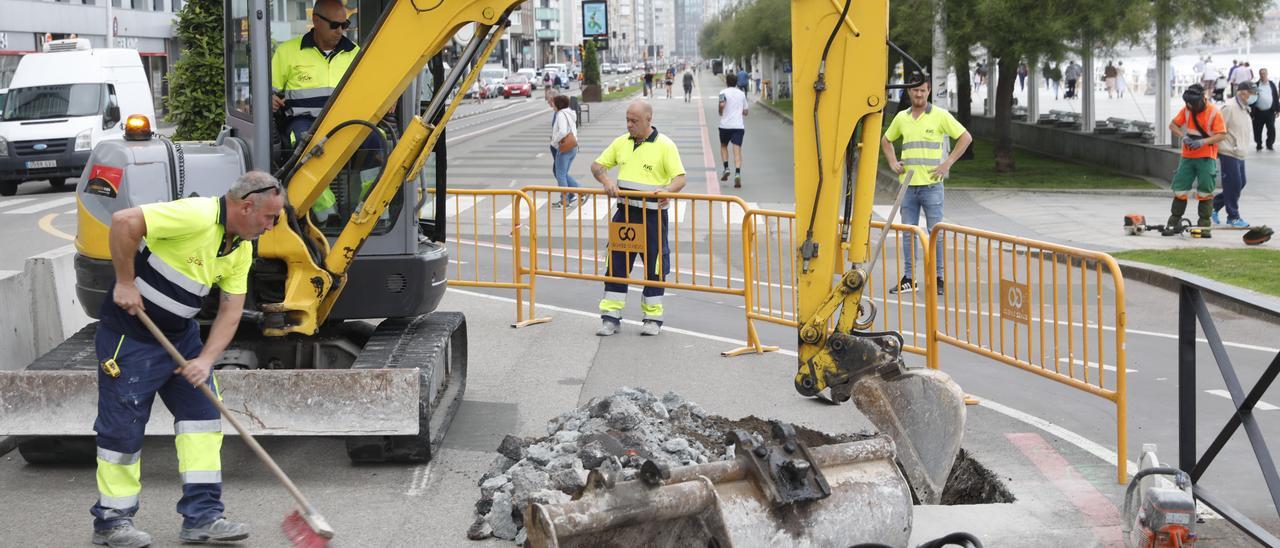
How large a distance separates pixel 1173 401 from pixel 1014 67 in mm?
14729

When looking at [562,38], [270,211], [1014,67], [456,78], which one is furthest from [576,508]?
[562,38]

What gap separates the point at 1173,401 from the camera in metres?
8.72

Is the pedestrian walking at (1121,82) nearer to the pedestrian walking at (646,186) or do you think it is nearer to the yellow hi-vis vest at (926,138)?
the yellow hi-vis vest at (926,138)

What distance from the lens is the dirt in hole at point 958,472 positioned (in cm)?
698

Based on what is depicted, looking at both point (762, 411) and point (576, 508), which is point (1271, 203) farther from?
point (576, 508)

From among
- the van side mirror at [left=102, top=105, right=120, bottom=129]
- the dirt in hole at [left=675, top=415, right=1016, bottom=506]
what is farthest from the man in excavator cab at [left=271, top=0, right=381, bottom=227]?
the van side mirror at [left=102, top=105, right=120, bottom=129]

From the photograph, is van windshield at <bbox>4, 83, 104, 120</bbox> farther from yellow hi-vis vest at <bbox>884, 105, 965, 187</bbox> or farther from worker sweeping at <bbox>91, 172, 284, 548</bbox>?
worker sweeping at <bbox>91, 172, 284, 548</bbox>

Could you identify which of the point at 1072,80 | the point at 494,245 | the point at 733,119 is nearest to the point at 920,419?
the point at 494,245

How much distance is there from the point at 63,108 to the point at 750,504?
2200cm

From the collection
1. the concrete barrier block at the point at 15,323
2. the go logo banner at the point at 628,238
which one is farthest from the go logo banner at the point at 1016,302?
the concrete barrier block at the point at 15,323

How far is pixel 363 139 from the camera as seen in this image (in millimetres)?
7078

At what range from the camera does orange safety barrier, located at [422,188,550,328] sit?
11586 millimetres

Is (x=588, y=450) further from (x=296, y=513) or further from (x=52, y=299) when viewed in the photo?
(x=52, y=299)

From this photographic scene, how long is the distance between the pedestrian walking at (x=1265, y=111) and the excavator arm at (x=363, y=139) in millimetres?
23985
